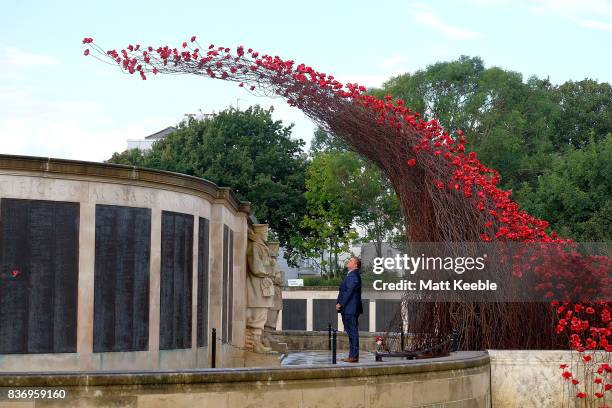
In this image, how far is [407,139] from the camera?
644 inches

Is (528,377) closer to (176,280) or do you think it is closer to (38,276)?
(176,280)

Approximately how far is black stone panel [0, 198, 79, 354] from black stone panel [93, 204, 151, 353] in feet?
1.27

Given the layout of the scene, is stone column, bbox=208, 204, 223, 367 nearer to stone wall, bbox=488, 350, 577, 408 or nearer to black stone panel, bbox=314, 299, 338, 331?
stone wall, bbox=488, 350, 577, 408

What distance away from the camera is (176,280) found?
53.1 ft

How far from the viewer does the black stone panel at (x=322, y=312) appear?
1741 inches

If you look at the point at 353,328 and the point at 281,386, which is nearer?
the point at 281,386

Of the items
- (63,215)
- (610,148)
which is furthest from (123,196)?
(610,148)

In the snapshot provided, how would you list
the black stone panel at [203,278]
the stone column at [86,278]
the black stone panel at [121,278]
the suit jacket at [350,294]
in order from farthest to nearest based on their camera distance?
1. the black stone panel at [203,278]
2. the suit jacket at [350,294]
3. the black stone panel at [121,278]
4. the stone column at [86,278]

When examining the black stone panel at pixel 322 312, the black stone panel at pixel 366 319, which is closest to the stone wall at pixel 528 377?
the black stone panel at pixel 366 319

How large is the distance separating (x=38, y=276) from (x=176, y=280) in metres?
2.56

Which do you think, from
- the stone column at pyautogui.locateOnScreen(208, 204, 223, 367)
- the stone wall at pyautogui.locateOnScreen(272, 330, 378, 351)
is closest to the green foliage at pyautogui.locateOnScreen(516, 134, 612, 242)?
the stone wall at pyautogui.locateOnScreen(272, 330, 378, 351)

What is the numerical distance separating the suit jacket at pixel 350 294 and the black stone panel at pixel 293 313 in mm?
29939

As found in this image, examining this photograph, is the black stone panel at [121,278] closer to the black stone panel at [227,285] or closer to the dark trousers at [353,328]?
the dark trousers at [353,328]

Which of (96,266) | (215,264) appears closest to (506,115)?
(215,264)
